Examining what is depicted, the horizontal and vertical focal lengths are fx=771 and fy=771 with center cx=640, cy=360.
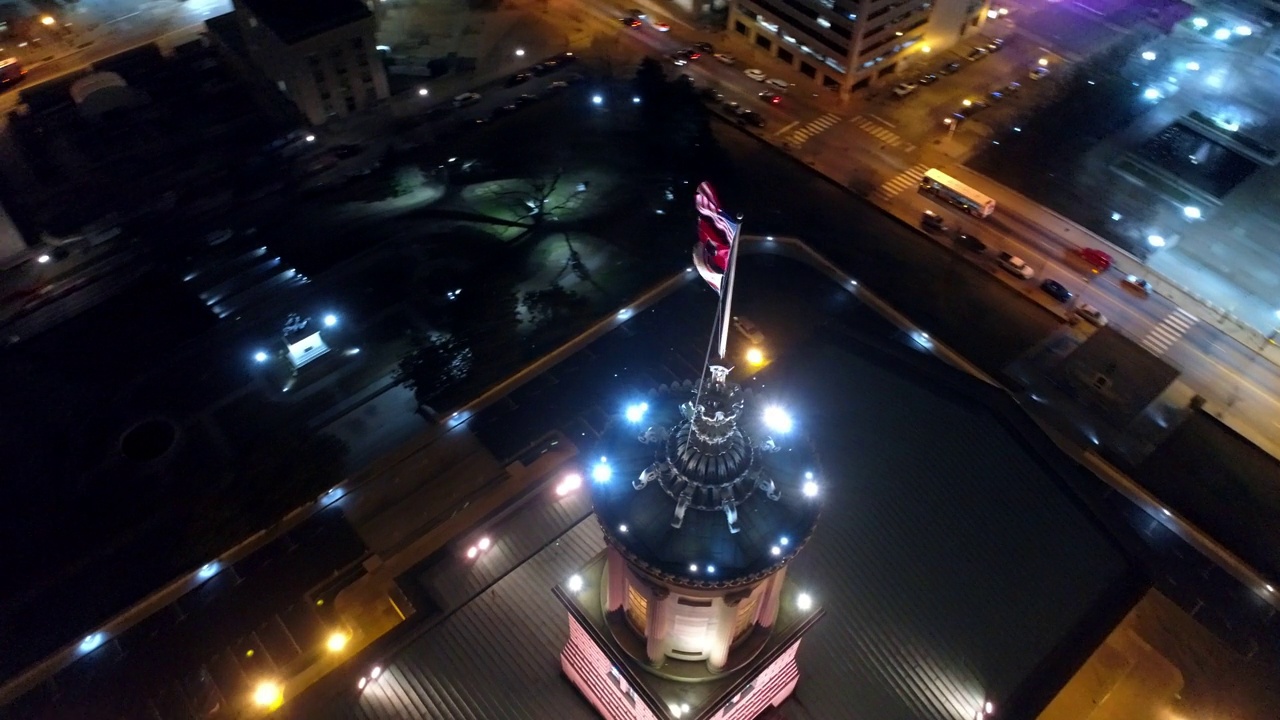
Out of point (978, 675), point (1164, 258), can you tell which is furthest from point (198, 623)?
point (1164, 258)

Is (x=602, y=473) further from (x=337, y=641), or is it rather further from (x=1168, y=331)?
(x=1168, y=331)

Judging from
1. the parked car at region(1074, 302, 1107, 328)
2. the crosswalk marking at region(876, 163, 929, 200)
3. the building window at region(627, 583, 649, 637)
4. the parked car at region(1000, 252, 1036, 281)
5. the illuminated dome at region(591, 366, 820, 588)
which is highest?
the illuminated dome at region(591, 366, 820, 588)

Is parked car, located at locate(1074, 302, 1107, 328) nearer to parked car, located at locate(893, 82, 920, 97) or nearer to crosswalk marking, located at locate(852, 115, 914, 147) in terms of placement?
crosswalk marking, located at locate(852, 115, 914, 147)

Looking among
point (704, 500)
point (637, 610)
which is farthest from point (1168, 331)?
point (704, 500)

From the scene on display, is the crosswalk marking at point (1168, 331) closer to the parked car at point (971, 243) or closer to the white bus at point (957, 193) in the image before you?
the parked car at point (971, 243)

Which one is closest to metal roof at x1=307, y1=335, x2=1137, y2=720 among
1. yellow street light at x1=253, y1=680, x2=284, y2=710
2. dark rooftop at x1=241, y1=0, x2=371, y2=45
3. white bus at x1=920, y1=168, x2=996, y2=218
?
yellow street light at x1=253, y1=680, x2=284, y2=710

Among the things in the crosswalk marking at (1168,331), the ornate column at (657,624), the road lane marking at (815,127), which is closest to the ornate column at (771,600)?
the ornate column at (657,624)
